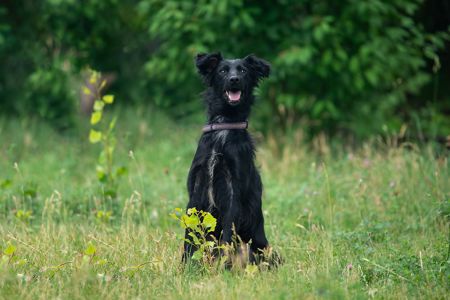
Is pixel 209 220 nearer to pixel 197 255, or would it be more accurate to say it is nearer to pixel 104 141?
pixel 197 255

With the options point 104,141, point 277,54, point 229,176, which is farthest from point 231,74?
point 277,54

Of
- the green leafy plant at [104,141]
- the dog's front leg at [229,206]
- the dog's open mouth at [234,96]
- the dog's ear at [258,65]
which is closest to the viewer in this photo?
the dog's front leg at [229,206]

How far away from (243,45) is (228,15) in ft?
2.07

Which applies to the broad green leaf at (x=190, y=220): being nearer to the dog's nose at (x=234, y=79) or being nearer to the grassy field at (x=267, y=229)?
the grassy field at (x=267, y=229)

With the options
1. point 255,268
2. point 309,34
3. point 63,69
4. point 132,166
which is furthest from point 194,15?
point 255,268

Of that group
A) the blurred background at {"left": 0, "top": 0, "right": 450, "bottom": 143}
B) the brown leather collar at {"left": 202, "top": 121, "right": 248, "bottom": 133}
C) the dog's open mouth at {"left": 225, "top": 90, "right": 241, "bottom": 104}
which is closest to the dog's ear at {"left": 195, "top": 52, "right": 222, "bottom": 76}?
the dog's open mouth at {"left": 225, "top": 90, "right": 241, "bottom": 104}

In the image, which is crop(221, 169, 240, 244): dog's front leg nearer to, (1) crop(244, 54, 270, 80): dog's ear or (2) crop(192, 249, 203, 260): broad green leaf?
(2) crop(192, 249, 203, 260): broad green leaf

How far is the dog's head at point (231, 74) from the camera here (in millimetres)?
5464

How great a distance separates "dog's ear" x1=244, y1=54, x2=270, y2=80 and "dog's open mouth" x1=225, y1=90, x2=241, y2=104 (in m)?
0.41

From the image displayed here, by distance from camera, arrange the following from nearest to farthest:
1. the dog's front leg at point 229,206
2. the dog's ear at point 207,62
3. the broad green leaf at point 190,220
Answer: the broad green leaf at point 190,220, the dog's front leg at point 229,206, the dog's ear at point 207,62

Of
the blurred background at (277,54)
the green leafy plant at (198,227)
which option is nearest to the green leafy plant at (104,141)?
the green leafy plant at (198,227)

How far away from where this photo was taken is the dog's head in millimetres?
5464

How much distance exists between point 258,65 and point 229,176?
4.09ft

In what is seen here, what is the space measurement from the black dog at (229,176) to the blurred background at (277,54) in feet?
9.93
